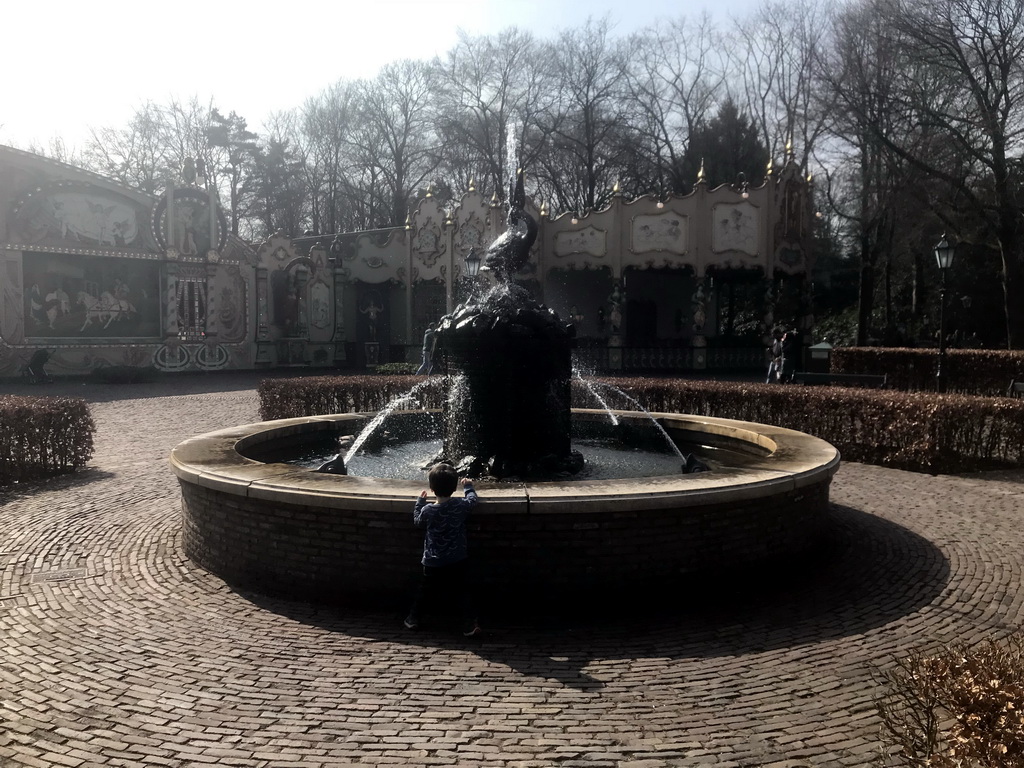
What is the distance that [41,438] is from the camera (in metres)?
9.96

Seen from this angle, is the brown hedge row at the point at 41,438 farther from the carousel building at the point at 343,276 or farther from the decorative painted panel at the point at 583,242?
the decorative painted panel at the point at 583,242

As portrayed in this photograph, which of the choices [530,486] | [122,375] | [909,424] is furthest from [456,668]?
[122,375]

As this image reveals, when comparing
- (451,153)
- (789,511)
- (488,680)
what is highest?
(451,153)

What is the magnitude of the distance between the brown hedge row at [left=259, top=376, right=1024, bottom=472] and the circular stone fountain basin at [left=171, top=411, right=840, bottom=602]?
19.0 feet

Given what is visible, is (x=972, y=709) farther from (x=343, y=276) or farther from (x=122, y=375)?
(x=343, y=276)

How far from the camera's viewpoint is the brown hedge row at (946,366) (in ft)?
66.8

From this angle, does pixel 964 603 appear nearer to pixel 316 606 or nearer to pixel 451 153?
pixel 316 606

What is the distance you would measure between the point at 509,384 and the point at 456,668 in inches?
140

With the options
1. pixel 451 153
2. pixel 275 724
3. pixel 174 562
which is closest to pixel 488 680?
pixel 275 724

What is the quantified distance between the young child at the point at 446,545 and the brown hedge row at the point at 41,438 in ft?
25.5

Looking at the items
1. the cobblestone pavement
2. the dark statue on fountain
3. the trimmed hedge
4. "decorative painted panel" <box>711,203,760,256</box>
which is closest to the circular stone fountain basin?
the cobblestone pavement

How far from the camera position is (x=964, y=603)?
17.3 feet

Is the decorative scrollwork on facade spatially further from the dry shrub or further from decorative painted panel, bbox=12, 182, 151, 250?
the dry shrub

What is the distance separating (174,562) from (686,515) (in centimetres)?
428
